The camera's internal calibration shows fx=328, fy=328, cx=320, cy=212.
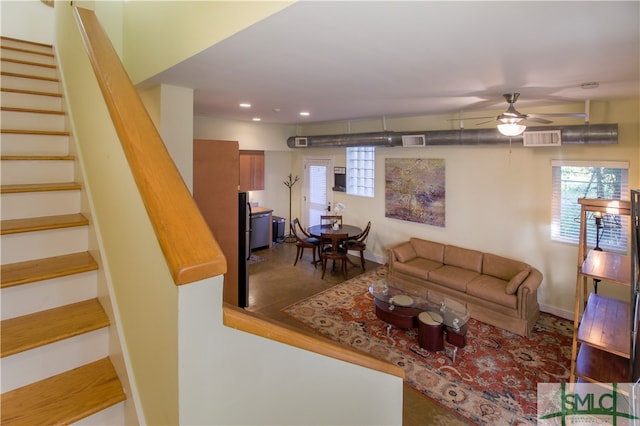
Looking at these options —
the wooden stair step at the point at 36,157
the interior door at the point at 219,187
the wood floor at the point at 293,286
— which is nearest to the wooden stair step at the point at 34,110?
the wooden stair step at the point at 36,157

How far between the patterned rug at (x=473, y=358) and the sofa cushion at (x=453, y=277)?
1.61ft

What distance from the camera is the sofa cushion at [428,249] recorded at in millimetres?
5332

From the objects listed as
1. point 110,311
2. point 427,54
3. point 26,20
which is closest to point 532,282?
point 427,54

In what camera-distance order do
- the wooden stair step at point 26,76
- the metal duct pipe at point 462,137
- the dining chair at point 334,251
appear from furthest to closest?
Answer: the dining chair at point 334,251 → the metal duct pipe at point 462,137 → the wooden stair step at point 26,76

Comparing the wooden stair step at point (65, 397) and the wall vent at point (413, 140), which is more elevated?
the wall vent at point (413, 140)

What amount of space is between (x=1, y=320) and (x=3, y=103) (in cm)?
186

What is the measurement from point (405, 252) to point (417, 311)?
1.73 meters

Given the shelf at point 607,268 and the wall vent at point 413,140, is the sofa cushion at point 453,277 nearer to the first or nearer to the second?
the shelf at point 607,268

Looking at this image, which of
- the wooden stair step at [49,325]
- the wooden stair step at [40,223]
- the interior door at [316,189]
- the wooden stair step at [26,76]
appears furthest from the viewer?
the interior door at [316,189]

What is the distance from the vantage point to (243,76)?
280cm

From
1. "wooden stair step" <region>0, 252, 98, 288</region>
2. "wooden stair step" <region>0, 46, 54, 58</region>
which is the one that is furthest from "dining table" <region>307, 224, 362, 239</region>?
"wooden stair step" <region>0, 252, 98, 288</region>

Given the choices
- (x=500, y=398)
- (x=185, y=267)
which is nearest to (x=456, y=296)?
(x=500, y=398)

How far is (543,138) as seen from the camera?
13.0 feet

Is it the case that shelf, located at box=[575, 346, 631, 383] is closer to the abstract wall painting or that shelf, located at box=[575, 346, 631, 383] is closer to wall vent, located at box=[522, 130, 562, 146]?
wall vent, located at box=[522, 130, 562, 146]
